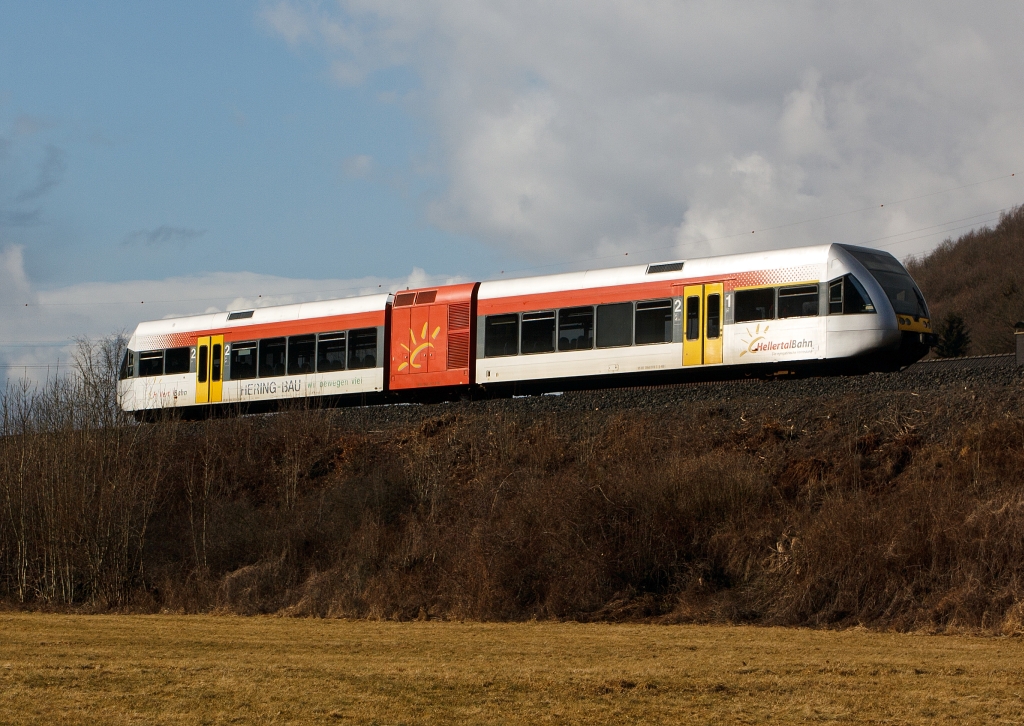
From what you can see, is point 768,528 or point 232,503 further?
point 232,503

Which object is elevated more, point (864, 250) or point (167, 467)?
point (864, 250)

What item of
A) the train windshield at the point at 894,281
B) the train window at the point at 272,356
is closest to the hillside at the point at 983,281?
the train windshield at the point at 894,281

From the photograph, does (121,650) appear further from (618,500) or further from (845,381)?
(845,381)

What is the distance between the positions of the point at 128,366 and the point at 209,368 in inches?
→ 124

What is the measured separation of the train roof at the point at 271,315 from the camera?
28.7 metres

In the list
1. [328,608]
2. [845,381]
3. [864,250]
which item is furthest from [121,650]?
[864,250]

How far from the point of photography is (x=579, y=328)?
1004 inches

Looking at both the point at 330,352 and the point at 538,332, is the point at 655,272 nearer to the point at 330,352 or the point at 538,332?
the point at 538,332

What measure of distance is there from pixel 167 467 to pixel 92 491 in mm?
2509

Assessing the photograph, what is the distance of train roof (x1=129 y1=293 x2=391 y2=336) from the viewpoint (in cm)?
2870

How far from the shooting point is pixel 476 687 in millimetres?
12273

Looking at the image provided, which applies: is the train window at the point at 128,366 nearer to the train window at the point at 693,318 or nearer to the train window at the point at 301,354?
the train window at the point at 301,354

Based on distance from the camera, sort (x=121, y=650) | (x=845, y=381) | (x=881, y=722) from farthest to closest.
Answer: (x=845, y=381) < (x=121, y=650) < (x=881, y=722)

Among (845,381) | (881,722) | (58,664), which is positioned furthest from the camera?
(845,381)
